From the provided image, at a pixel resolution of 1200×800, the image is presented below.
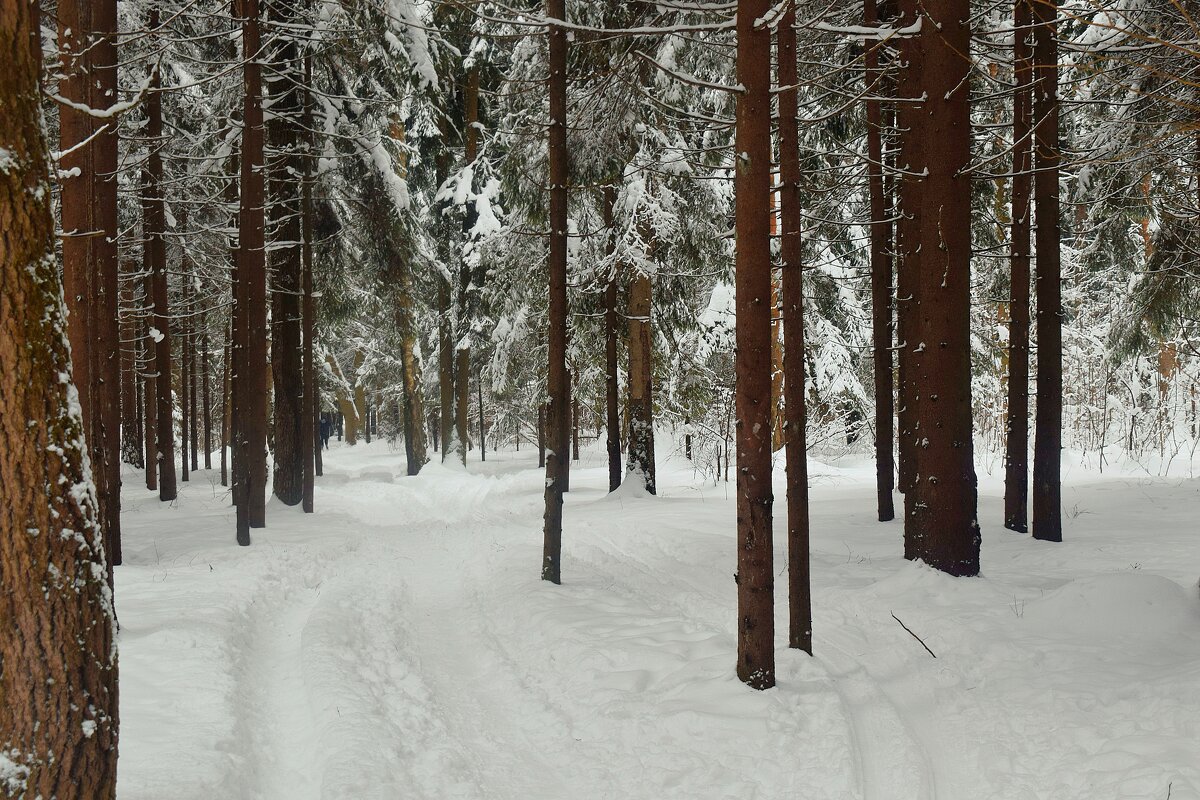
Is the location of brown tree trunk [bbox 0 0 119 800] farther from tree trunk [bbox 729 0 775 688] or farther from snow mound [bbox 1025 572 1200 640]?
snow mound [bbox 1025 572 1200 640]

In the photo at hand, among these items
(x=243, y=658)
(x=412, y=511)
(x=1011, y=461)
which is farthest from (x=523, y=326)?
(x=243, y=658)

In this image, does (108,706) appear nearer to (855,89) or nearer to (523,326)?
(855,89)

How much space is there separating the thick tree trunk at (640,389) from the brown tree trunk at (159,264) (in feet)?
28.3

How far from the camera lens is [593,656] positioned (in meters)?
6.08

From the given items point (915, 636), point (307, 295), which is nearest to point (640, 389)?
point (307, 295)

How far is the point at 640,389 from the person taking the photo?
15609 millimetres

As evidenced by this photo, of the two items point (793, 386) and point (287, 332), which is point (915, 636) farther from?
point (287, 332)

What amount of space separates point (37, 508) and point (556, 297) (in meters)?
6.15

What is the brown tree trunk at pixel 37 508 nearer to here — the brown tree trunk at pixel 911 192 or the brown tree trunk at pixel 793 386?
the brown tree trunk at pixel 793 386

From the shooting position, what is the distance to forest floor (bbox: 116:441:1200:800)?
14.0 ft

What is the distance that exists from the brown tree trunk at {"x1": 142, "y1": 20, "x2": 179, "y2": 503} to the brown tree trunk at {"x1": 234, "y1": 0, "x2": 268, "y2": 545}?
3.92ft

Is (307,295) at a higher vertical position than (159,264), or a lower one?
lower

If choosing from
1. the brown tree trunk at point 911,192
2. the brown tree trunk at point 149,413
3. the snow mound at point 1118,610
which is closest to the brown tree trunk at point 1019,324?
the brown tree trunk at point 911,192

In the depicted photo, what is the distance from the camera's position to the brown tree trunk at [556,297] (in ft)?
27.9
